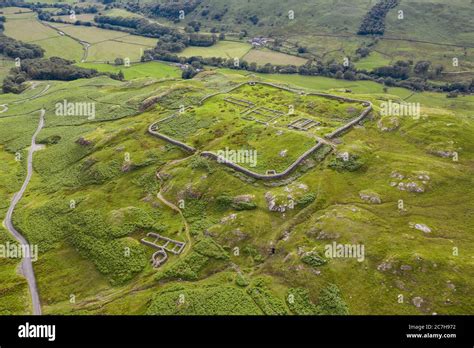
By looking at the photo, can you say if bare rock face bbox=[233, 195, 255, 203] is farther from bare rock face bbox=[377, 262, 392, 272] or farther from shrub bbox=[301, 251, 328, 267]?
bare rock face bbox=[377, 262, 392, 272]

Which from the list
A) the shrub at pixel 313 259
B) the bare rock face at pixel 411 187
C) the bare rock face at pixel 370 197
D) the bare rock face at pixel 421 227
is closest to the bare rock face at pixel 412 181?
the bare rock face at pixel 411 187

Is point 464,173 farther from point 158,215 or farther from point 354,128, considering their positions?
point 158,215

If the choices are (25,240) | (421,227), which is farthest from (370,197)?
(25,240)

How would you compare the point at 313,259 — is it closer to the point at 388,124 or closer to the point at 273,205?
the point at 273,205

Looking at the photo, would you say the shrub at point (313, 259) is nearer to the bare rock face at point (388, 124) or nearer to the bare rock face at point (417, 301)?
the bare rock face at point (417, 301)

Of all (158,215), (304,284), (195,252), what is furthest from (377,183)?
(158,215)

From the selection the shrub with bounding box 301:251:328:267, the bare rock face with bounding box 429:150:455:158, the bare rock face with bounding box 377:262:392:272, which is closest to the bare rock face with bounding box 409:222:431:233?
the bare rock face with bounding box 377:262:392:272

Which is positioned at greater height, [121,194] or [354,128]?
[354,128]

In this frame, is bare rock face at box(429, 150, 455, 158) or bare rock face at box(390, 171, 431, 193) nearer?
bare rock face at box(390, 171, 431, 193)
